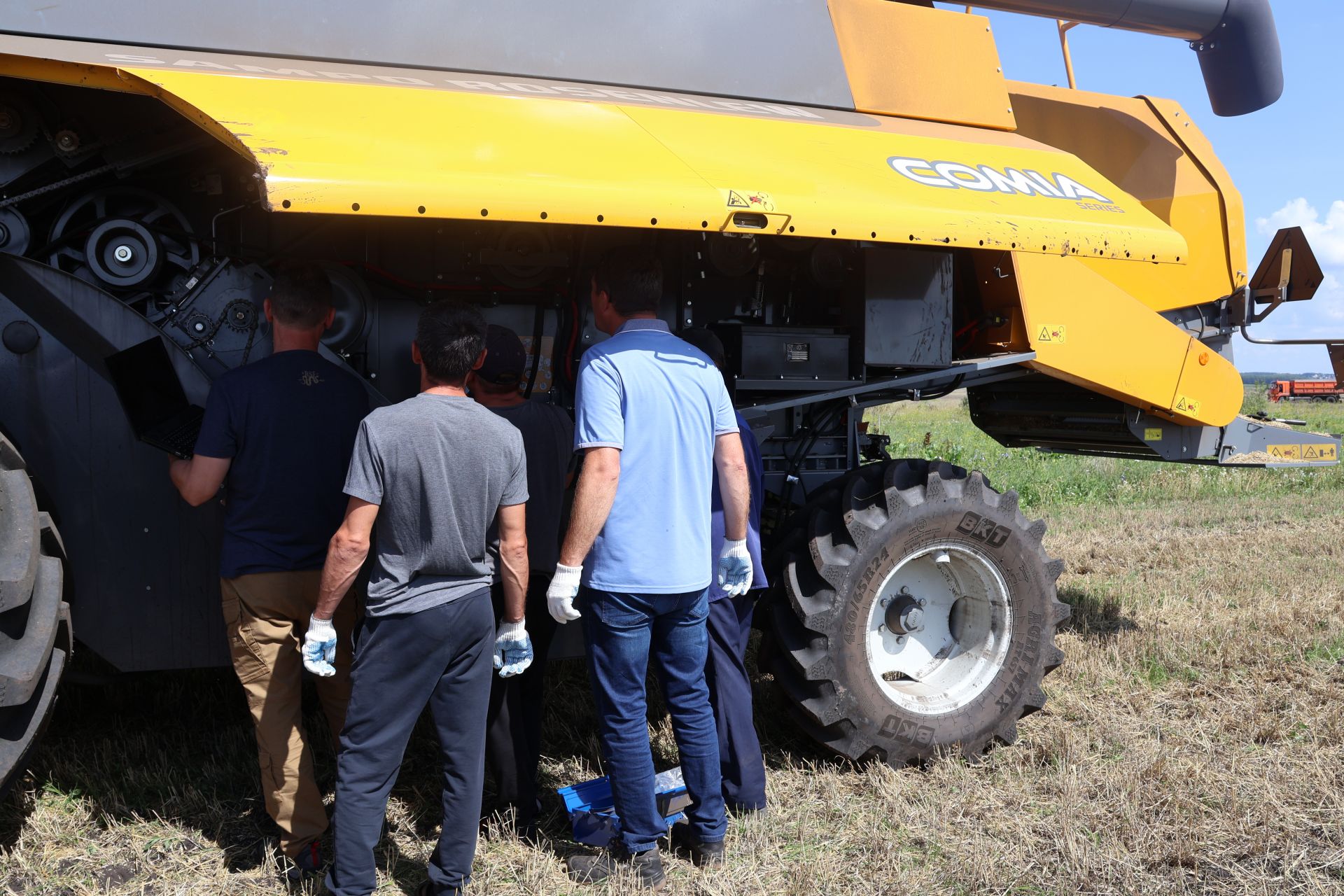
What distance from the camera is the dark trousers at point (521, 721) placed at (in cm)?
364

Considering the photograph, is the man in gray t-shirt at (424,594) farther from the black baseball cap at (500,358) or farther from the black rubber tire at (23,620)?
the black rubber tire at (23,620)

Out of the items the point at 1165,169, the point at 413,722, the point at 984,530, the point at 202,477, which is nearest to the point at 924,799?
the point at 984,530

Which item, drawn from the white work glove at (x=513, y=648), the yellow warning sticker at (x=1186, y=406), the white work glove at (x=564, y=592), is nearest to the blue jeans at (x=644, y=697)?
the white work glove at (x=564, y=592)

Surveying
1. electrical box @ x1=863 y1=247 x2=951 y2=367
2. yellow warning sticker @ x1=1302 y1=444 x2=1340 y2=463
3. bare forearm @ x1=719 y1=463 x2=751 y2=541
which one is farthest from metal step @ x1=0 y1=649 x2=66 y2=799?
yellow warning sticker @ x1=1302 y1=444 x2=1340 y2=463

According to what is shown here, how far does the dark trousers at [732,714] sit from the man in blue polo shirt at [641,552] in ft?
0.95

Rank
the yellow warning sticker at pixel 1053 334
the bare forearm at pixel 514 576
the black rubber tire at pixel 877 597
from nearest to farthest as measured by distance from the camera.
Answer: the bare forearm at pixel 514 576
the black rubber tire at pixel 877 597
the yellow warning sticker at pixel 1053 334

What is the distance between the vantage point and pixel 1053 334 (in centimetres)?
475

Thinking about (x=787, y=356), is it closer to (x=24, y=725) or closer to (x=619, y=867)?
(x=619, y=867)

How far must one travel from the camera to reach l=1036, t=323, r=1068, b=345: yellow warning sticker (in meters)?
4.72

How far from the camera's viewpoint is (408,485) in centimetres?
303

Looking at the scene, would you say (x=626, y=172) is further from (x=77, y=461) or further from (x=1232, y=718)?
(x=1232, y=718)

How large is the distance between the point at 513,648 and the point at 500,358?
982 millimetres

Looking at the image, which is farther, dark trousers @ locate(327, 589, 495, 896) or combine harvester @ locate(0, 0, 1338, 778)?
combine harvester @ locate(0, 0, 1338, 778)

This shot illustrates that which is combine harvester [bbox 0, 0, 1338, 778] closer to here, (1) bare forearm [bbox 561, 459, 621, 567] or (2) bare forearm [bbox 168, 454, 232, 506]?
(2) bare forearm [bbox 168, 454, 232, 506]
